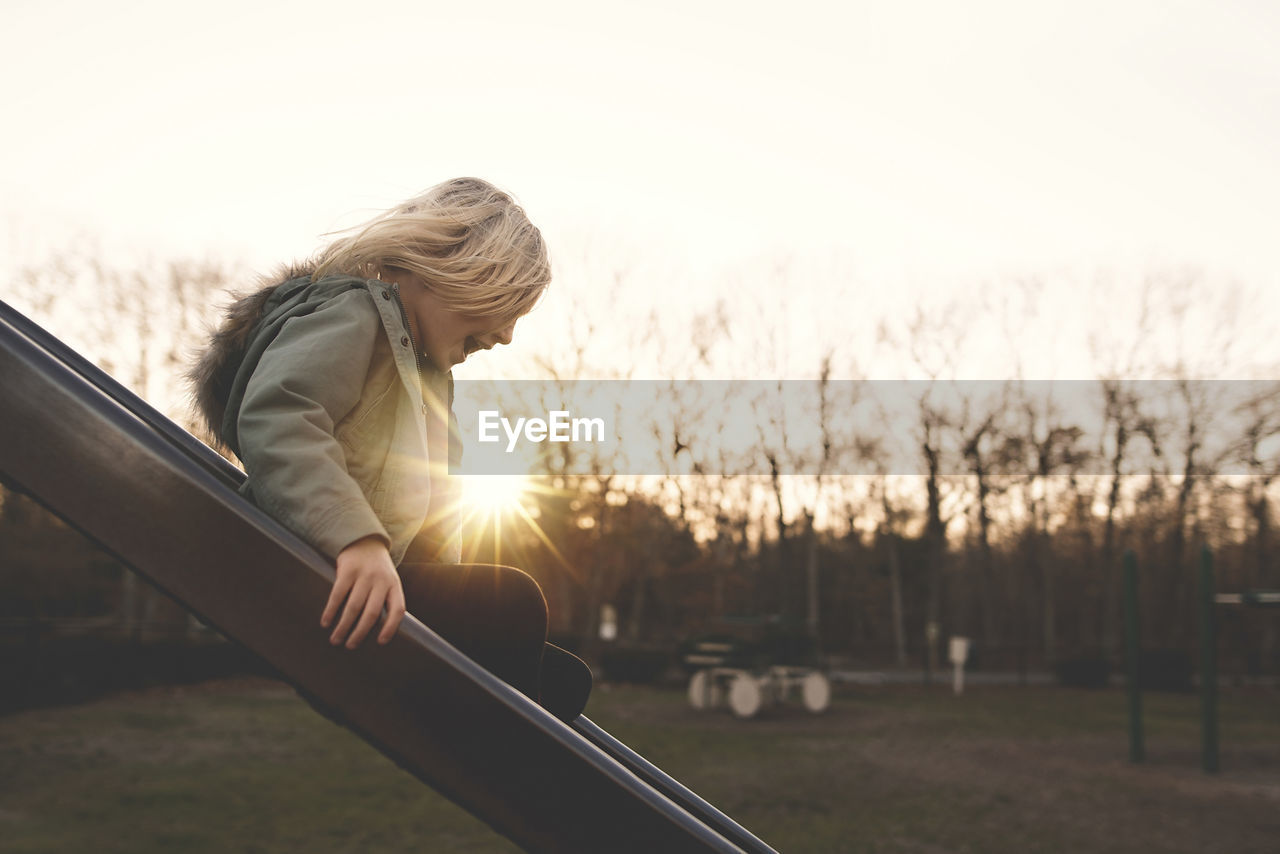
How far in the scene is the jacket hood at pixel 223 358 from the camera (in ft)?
4.59

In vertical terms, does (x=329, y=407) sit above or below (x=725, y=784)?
above

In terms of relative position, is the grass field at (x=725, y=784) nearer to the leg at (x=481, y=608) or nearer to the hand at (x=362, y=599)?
the leg at (x=481, y=608)

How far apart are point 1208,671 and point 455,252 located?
1061cm

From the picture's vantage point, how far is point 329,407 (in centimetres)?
121

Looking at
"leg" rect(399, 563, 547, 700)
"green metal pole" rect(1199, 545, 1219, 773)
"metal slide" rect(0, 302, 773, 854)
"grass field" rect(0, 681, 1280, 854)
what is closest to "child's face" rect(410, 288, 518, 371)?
"leg" rect(399, 563, 547, 700)

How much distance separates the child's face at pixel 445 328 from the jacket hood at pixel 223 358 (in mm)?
224

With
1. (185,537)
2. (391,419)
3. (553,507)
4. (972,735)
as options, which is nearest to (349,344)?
(391,419)

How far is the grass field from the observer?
6.06m

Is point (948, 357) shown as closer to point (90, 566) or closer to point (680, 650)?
point (680, 650)

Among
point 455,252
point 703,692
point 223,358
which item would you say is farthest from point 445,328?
point 703,692

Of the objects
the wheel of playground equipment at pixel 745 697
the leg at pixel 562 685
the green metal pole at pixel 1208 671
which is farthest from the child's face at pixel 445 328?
the wheel of playground equipment at pixel 745 697

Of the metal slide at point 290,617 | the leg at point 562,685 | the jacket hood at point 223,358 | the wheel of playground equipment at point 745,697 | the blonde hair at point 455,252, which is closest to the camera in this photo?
the metal slide at point 290,617

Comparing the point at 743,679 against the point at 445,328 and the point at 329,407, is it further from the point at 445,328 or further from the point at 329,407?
the point at 329,407

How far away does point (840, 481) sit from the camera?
27.6m
